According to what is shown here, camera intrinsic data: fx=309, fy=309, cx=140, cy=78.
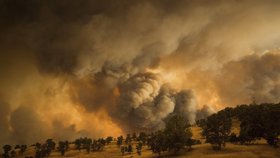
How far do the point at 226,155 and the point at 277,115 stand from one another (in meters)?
22.6

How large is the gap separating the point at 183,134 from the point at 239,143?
66.0 ft

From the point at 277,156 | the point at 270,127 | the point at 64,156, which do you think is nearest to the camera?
the point at 277,156

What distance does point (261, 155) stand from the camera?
84.0 metres

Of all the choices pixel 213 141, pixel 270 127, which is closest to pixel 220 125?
pixel 213 141

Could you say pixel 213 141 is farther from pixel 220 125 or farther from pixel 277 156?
pixel 277 156

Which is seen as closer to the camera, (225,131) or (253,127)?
(253,127)

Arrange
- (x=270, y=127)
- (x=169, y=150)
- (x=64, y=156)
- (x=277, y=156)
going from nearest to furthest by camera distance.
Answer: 1. (x=277, y=156)
2. (x=270, y=127)
3. (x=169, y=150)
4. (x=64, y=156)

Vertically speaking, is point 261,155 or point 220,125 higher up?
point 220,125

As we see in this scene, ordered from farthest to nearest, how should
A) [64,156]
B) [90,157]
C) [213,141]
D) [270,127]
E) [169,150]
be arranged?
[64,156]
[90,157]
[169,150]
[213,141]
[270,127]

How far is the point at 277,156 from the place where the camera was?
8200cm

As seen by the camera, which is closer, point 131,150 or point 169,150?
point 169,150

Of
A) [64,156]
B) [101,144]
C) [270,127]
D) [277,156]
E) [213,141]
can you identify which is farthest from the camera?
[101,144]

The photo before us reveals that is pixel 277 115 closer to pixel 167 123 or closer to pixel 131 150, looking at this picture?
pixel 167 123

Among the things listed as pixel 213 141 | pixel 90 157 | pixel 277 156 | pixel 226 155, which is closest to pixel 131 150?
pixel 90 157
